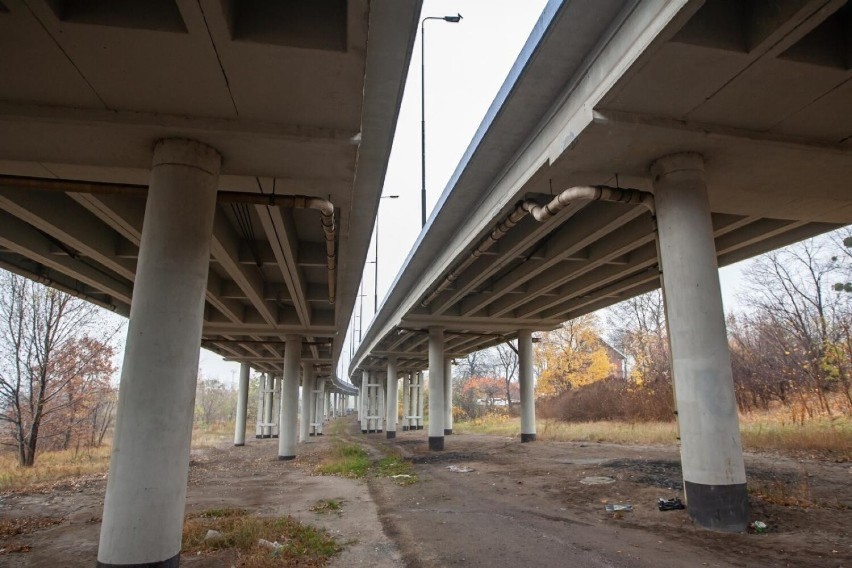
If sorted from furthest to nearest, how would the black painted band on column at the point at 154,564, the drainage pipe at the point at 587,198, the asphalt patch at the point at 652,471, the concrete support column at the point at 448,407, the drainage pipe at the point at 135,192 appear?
the concrete support column at the point at 448,407 → the asphalt patch at the point at 652,471 → the drainage pipe at the point at 587,198 → the drainage pipe at the point at 135,192 → the black painted band on column at the point at 154,564

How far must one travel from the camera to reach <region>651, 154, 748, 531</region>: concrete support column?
282 inches

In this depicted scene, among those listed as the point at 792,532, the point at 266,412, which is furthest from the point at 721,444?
the point at 266,412

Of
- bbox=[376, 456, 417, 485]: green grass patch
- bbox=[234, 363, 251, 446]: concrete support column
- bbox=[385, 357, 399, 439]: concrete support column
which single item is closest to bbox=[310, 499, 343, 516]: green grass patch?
bbox=[376, 456, 417, 485]: green grass patch

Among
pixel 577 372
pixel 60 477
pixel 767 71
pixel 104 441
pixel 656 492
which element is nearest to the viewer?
pixel 767 71

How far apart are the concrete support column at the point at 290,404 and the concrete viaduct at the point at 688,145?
1404 cm

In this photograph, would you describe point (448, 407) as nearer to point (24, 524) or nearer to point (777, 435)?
point (777, 435)

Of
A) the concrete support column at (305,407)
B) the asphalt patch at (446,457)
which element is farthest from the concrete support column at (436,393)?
the concrete support column at (305,407)

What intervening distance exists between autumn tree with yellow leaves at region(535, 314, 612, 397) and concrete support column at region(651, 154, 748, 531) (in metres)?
36.1

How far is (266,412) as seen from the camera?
43.8 meters

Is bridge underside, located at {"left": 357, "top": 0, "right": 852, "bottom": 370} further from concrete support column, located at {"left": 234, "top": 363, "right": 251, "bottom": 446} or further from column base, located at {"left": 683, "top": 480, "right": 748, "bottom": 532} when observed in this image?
concrete support column, located at {"left": 234, "top": 363, "right": 251, "bottom": 446}

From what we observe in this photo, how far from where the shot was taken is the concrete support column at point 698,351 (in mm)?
7152

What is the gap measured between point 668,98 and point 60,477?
20.5 metres

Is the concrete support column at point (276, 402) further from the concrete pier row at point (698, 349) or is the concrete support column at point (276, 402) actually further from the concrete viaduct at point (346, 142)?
the concrete pier row at point (698, 349)

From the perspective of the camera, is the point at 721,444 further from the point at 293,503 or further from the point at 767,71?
the point at 293,503
